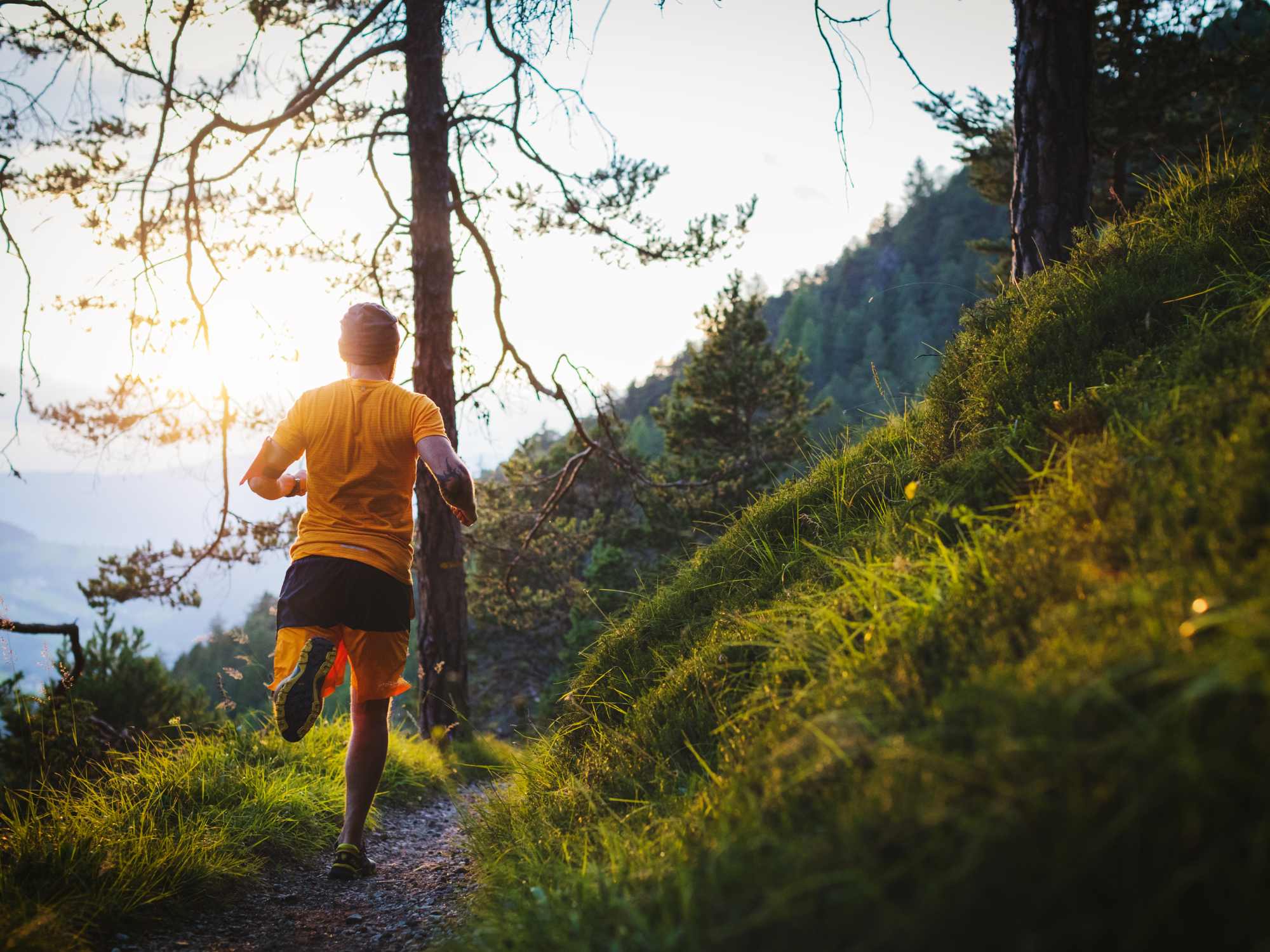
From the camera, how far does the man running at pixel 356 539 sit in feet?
10.00

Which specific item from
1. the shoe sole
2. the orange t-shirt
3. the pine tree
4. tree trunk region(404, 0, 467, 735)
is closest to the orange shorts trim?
the orange t-shirt

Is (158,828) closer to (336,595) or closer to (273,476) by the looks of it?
(336,595)

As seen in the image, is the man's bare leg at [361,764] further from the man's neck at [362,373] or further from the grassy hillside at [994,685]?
the man's neck at [362,373]

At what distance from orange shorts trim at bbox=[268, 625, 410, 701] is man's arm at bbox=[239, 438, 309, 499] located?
641 mm

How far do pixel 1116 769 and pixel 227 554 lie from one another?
9.04 meters

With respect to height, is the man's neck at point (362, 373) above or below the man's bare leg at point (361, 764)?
above

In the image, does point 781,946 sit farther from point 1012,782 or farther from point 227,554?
point 227,554

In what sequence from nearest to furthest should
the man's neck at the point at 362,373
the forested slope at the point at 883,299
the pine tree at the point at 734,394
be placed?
the man's neck at the point at 362,373 < the pine tree at the point at 734,394 < the forested slope at the point at 883,299

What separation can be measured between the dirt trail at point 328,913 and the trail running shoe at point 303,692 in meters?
0.69

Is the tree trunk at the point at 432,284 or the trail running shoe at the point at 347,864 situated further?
the tree trunk at the point at 432,284

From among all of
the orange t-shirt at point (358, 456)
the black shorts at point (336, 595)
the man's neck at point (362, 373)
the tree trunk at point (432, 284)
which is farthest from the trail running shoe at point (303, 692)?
the tree trunk at point (432, 284)

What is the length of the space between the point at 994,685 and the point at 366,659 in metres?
2.71

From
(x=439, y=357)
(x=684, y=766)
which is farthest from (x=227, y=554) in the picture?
(x=684, y=766)

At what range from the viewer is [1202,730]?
3.57ft
